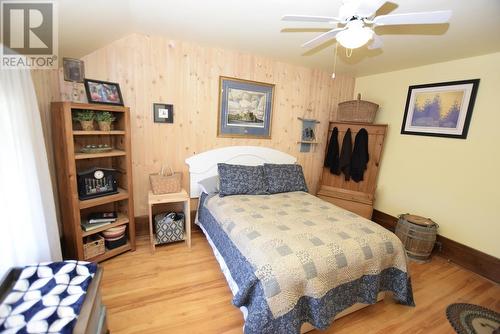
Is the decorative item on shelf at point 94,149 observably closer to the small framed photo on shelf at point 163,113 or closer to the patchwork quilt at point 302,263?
the small framed photo on shelf at point 163,113

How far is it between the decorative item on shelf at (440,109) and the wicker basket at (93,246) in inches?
157

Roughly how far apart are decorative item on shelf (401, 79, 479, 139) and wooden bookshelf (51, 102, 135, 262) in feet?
11.6

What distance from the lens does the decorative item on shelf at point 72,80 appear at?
210 centimetres

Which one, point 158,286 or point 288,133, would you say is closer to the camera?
point 158,286

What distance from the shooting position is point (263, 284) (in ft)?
Answer: 4.44

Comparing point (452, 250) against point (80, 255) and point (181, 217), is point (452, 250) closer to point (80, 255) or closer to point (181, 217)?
point (181, 217)

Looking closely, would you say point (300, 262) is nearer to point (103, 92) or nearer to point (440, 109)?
point (103, 92)

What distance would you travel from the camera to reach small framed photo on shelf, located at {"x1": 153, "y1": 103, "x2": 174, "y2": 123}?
8.51 ft

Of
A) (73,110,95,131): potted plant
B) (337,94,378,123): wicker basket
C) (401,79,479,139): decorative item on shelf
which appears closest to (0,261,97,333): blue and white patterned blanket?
(73,110,95,131): potted plant

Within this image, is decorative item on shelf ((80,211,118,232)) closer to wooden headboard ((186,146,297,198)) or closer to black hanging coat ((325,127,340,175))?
wooden headboard ((186,146,297,198))

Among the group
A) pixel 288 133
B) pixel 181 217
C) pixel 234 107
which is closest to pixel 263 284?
pixel 181 217

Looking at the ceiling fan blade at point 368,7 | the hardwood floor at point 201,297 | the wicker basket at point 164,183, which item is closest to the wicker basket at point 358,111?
the hardwood floor at point 201,297

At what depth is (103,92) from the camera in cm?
220

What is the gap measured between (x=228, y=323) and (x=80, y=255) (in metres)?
1.49
